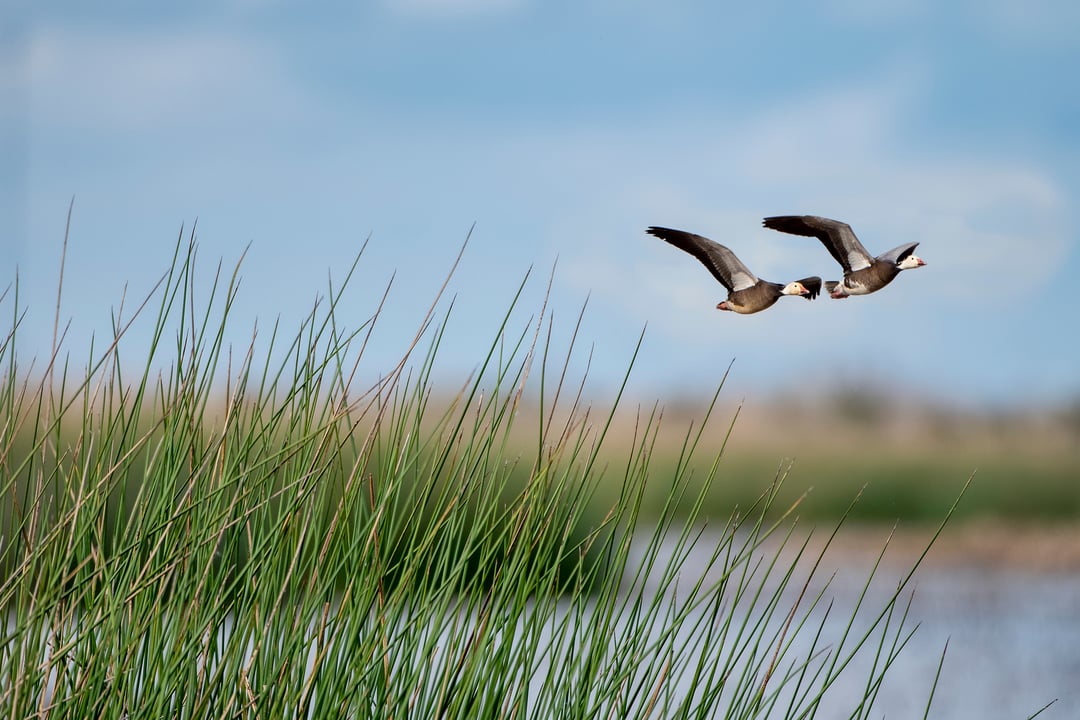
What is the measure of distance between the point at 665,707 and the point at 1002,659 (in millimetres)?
10226

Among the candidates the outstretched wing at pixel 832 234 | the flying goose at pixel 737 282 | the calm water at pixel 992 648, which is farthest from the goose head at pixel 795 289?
the calm water at pixel 992 648

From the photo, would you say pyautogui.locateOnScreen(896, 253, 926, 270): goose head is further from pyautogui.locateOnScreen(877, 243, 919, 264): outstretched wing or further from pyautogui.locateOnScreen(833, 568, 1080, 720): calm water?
pyautogui.locateOnScreen(833, 568, 1080, 720): calm water

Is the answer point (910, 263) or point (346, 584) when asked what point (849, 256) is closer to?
point (910, 263)

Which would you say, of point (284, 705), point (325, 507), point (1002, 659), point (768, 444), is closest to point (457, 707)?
point (284, 705)

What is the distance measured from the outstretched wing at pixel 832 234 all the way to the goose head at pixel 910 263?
55mm

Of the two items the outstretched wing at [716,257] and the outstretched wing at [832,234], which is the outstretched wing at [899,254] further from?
the outstretched wing at [716,257]

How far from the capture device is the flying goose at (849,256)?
62.1 inches

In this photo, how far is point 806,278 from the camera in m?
1.59

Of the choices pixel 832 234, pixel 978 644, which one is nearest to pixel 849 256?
pixel 832 234

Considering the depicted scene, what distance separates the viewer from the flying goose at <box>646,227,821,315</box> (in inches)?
62.2

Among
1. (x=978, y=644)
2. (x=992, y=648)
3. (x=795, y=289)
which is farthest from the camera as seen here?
(x=978, y=644)

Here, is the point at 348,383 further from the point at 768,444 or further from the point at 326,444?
the point at 768,444

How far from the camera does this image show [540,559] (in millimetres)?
1743

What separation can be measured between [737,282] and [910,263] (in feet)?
0.92
